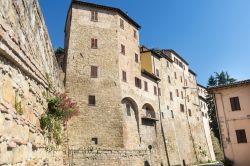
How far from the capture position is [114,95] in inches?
978

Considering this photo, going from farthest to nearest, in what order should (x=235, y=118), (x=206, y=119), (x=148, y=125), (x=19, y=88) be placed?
(x=206, y=119) → (x=148, y=125) → (x=235, y=118) → (x=19, y=88)

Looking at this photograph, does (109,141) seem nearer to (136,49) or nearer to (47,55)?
(136,49)

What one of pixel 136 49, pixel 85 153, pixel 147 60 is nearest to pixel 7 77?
pixel 85 153

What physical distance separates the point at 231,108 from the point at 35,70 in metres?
20.0

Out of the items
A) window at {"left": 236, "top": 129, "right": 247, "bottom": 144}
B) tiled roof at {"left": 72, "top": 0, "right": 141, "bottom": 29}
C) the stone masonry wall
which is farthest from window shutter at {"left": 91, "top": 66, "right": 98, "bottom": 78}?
the stone masonry wall

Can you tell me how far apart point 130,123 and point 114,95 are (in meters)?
3.89

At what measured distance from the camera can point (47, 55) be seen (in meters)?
9.02

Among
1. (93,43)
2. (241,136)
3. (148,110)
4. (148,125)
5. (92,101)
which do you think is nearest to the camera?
(241,136)

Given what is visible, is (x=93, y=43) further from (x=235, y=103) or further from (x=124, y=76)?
(x=235, y=103)

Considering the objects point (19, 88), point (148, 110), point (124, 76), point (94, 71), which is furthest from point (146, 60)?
point (19, 88)

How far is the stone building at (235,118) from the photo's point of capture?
2116 cm

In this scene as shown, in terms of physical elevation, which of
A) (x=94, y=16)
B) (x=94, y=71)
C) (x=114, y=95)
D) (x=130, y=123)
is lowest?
(x=130, y=123)

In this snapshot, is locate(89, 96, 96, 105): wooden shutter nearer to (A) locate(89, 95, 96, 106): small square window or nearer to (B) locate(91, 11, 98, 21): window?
(A) locate(89, 95, 96, 106): small square window

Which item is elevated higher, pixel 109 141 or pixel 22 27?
pixel 22 27
